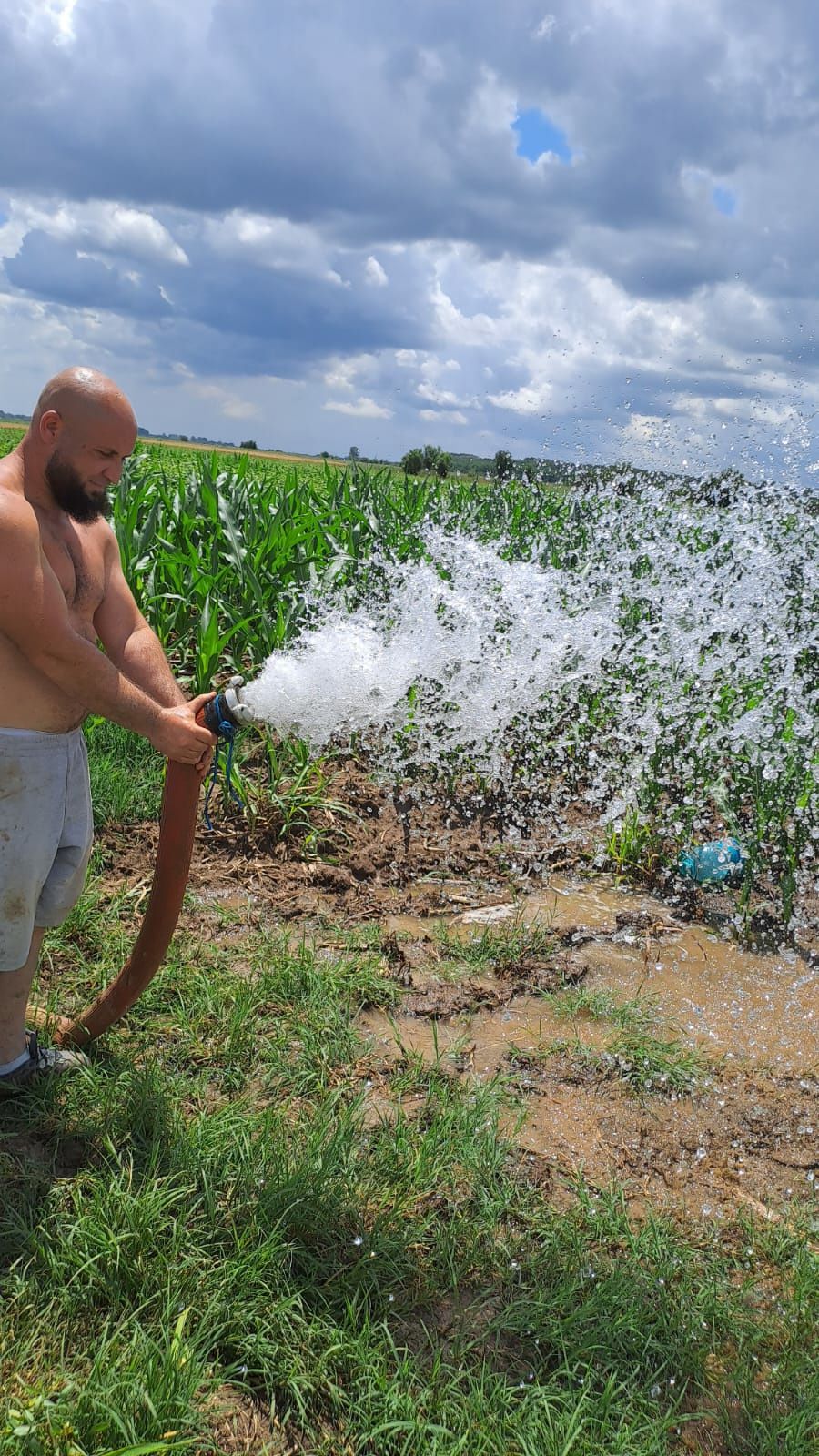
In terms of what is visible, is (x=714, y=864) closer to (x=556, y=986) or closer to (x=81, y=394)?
(x=556, y=986)

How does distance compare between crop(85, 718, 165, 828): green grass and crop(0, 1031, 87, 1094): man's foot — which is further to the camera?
crop(85, 718, 165, 828): green grass

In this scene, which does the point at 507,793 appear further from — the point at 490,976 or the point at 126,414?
the point at 126,414

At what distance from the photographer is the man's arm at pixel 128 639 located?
2.43m

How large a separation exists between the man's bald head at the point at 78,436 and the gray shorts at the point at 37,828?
54 cm

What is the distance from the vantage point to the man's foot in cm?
244

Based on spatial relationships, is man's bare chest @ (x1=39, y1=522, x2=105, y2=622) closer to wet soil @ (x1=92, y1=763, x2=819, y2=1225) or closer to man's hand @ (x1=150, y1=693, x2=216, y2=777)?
man's hand @ (x1=150, y1=693, x2=216, y2=777)

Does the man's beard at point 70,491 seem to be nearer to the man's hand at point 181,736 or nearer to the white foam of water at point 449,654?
the man's hand at point 181,736

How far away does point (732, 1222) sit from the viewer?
7.40ft

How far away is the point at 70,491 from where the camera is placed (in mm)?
2092

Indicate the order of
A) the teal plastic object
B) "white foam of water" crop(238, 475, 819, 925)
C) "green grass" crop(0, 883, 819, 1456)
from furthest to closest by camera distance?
1. "white foam of water" crop(238, 475, 819, 925)
2. the teal plastic object
3. "green grass" crop(0, 883, 819, 1456)

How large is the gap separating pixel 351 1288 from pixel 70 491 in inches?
67.5

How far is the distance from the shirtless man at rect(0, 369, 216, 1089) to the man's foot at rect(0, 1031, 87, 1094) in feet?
0.03

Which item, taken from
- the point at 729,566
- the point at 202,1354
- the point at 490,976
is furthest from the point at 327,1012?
the point at 729,566

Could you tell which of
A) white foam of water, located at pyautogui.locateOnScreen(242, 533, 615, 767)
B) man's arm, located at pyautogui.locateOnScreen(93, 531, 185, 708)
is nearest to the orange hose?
man's arm, located at pyautogui.locateOnScreen(93, 531, 185, 708)
